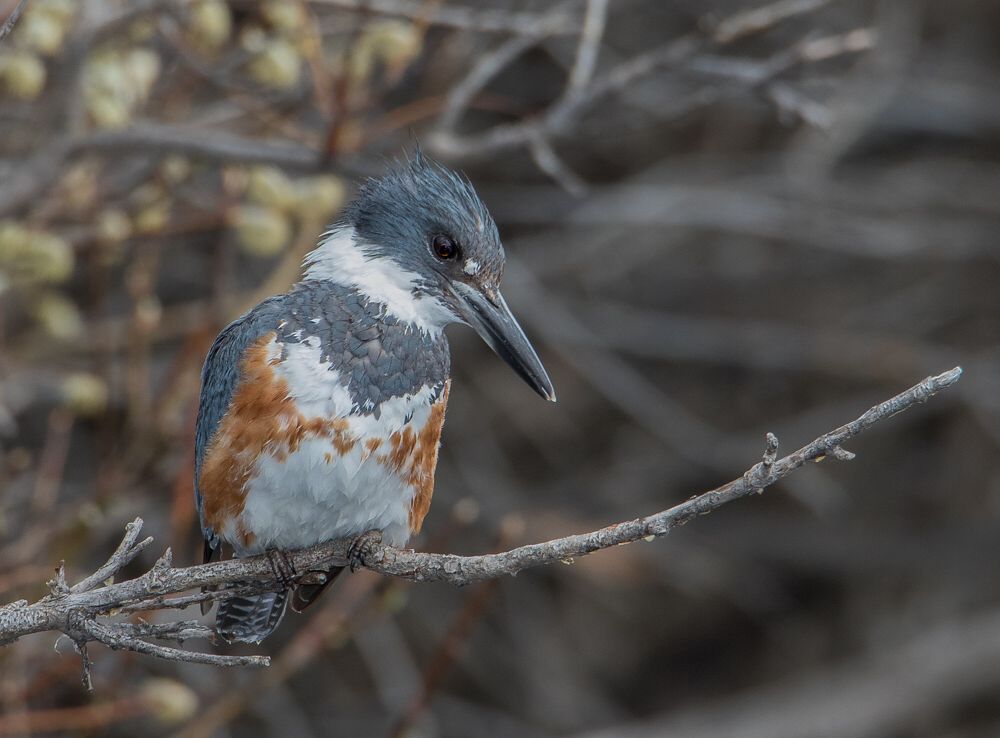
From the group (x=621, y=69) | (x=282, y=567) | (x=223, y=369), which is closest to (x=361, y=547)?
(x=282, y=567)

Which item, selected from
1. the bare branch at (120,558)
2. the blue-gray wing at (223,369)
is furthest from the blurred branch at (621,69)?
the bare branch at (120,558)

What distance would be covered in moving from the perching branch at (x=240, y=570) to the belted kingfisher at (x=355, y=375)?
0.77 ft

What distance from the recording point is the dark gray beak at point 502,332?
95.7 inches

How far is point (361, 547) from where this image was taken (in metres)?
2.33

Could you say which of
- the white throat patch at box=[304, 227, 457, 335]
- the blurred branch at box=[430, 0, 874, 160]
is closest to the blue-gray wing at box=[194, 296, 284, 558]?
the white throat patch at box=[304, 227, 457, 335]

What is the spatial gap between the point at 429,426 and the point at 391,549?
1.10 feet

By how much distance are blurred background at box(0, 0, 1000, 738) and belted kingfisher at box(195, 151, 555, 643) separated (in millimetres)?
782

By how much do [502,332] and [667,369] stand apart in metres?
3.16

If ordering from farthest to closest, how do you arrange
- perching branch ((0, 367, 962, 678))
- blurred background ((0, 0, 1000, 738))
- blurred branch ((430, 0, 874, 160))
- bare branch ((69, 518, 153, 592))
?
blurred background ((0, 0, 1000, 738))
blurred branch ((430, 0, 874, 160))
bare branch ((69, 518, 153, 592))
perching branch ((0, 367, 962, 678))

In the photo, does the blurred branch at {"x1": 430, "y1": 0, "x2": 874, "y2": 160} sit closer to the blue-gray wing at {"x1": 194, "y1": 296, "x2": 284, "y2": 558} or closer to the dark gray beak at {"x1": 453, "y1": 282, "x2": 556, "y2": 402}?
the dark gray beak at {"x1": 453, "y1": 282, "x2": 556, "y2": 402}

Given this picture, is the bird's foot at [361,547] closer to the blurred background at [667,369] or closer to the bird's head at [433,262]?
the bird's head at [433,262]

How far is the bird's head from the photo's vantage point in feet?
8.16

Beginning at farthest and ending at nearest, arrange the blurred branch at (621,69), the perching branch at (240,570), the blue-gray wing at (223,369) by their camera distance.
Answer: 1. the blurred branch at (621,69)
2. the blue-gray wing at (223,369)
3. the perching branch at (240,570)

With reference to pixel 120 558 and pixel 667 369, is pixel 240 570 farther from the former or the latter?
pixel 667 369
